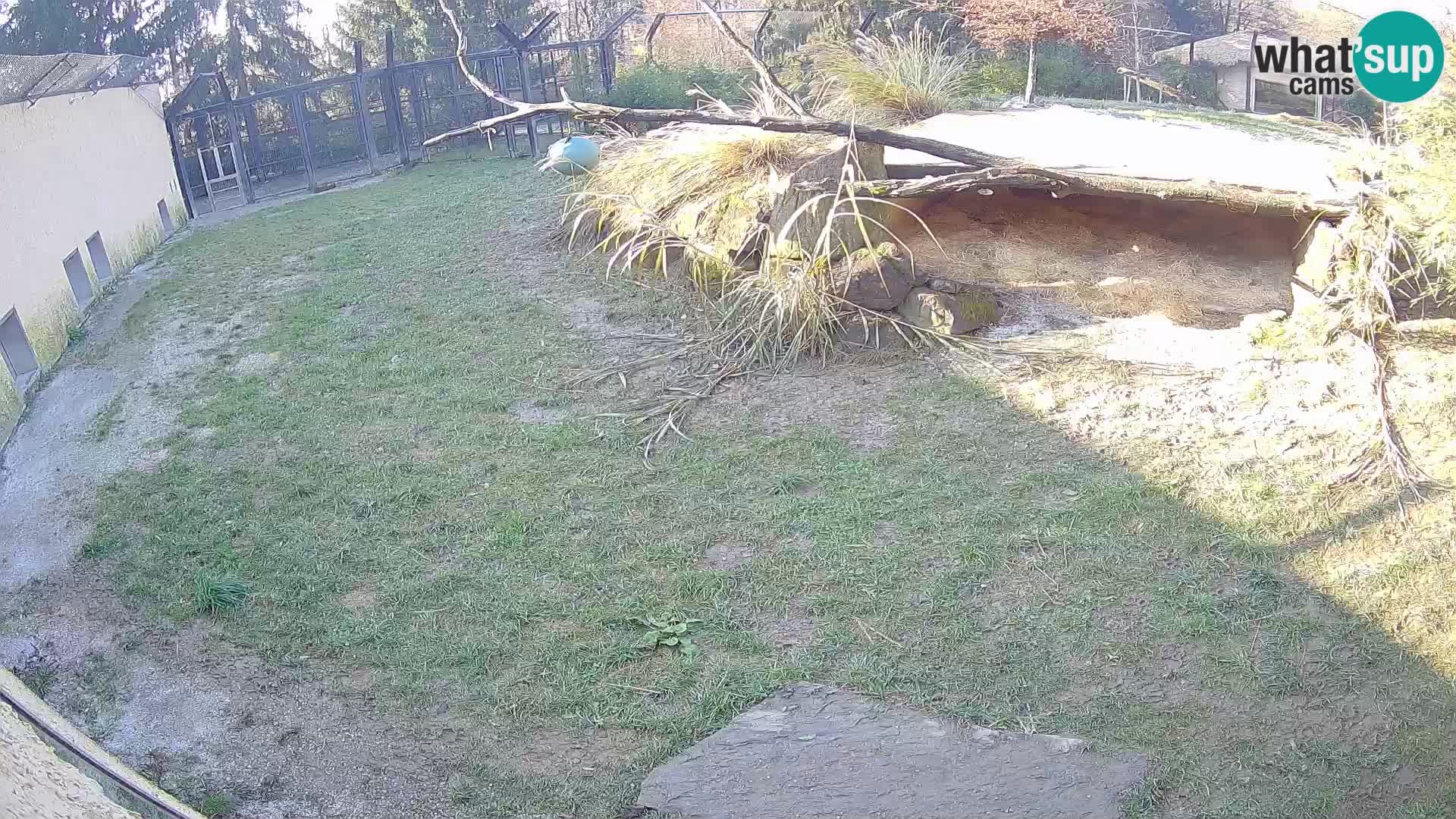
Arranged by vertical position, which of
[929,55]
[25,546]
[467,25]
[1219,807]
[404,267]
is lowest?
[1219,807]

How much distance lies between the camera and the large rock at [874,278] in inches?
233

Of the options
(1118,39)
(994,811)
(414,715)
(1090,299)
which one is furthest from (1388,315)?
(1118,39)

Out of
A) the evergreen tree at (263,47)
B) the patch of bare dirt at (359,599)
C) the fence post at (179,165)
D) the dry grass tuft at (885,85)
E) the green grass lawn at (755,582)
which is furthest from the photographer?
the evergreen tree at (263,47)

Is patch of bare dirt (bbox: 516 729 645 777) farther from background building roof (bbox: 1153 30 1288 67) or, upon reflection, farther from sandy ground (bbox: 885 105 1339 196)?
background building roof (bbox: 1153 30 1288 67)

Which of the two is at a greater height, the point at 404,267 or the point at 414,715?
the point at 404,267

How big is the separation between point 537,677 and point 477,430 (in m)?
2.21

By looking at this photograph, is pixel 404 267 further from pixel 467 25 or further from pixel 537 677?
pixel 467 25

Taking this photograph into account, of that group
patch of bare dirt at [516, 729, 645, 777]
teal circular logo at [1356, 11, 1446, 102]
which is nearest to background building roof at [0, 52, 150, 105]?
patch of bare dirt at [516, 729, 645, 777]

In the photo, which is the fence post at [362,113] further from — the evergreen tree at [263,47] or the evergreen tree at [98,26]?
the evergreen tree at [263,47]

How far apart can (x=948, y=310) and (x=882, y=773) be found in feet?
10.7

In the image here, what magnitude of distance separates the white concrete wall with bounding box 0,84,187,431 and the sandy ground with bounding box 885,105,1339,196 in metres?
5.90

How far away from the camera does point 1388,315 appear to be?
5.07 meters

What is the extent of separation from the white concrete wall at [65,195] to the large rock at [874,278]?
16.1ft

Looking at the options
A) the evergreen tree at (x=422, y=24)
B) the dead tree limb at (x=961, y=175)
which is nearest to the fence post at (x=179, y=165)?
the evergreen tree at (x=422, y=24)
